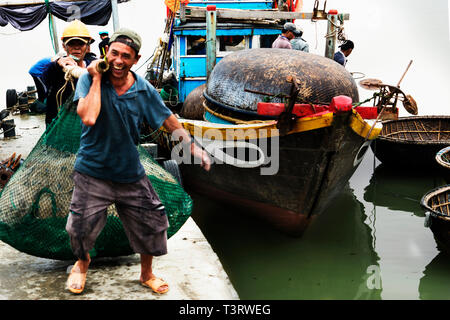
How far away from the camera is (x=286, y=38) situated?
6.48 m

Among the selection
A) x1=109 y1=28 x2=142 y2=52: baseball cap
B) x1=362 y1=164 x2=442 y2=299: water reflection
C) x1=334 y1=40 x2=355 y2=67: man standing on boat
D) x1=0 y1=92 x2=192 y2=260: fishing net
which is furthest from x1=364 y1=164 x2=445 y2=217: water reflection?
x1=109 y1=28 x2=142 y2=52: baseball cap

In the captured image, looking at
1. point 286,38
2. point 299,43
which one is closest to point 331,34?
point 299,43

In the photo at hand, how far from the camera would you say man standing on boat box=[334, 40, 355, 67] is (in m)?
7.97

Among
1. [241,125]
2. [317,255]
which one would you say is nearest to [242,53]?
[241,125]

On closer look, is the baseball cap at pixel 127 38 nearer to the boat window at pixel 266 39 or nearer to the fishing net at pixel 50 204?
the fishing net at pixel 50 204

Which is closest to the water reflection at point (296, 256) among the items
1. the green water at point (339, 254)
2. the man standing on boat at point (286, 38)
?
the green water at point (339, 254)

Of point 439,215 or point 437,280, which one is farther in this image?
point 437,280

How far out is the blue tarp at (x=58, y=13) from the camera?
47.3ft

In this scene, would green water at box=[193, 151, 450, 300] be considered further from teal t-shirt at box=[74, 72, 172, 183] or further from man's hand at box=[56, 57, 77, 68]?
man's hand at box=[56, 57, 77, 68]

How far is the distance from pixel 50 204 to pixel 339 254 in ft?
11.0

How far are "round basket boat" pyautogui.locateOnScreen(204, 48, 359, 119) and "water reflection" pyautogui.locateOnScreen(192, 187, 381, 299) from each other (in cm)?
150

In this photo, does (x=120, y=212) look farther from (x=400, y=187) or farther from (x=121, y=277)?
(x=400, y=187)
